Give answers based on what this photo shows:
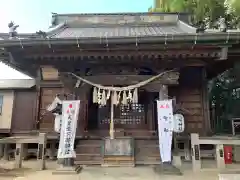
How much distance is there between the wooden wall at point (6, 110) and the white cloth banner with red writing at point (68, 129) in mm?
5654

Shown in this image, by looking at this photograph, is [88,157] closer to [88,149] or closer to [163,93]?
[88,149]

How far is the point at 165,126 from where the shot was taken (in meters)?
6.66

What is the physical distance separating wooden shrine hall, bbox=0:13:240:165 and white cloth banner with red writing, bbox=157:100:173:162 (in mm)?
401

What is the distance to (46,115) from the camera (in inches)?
400

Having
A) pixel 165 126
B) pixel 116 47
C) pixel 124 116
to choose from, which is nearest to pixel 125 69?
pixel 116 47

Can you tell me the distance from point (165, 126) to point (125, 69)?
7.79ft

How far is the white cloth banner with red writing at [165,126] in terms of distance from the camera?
21.4ft

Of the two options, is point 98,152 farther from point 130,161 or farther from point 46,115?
point 46,115

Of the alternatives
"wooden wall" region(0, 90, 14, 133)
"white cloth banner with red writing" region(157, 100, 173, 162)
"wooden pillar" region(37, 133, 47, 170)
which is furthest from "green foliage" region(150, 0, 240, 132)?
"wooden wall" region(0, 90, 14, 133)

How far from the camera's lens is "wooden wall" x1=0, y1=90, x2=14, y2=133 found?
10813mm

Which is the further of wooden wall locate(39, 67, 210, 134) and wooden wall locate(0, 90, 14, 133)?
wooden wall locate(0, 90, 14, 133)

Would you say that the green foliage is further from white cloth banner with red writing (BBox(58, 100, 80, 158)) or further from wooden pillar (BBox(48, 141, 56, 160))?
white cloth banner with red writing (BBox(58, 100, 80, 158))

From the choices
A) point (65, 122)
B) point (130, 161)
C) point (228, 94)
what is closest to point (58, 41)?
point (65, 122)

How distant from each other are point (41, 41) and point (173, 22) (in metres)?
7.23
